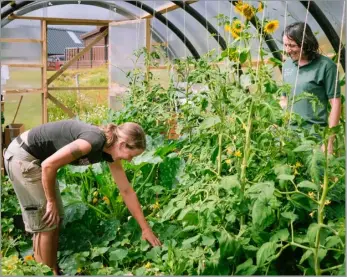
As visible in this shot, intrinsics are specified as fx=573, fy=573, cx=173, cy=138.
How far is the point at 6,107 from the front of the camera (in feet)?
29.4

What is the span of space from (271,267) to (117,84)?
6.83 m

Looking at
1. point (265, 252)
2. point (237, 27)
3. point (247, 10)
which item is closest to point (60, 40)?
point (237, 27)

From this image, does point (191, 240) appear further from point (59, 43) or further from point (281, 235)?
point (59, 43)

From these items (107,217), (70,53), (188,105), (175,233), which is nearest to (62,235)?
(107,217)

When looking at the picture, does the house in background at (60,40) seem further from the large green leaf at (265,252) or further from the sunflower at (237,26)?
the large green leaf at (265,252)

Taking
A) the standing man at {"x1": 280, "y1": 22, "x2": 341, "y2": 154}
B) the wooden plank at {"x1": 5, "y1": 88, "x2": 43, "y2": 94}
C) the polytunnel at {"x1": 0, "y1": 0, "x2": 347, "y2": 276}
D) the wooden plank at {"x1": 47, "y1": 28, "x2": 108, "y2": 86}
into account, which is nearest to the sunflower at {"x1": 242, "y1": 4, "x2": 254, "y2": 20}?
the polytunnel at {"x1": 0, "y1": 0, "x2": 347, "y2": 276}

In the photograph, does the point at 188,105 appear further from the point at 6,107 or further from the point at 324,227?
the point at 6,107

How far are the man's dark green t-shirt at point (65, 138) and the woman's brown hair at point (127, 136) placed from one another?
0.15 ft

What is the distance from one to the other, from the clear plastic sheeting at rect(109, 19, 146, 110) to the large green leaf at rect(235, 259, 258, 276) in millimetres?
6279

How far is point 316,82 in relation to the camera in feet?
9.93

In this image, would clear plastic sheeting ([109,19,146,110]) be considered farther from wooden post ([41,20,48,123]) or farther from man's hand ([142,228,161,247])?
man's hand ([142,228,161,247])

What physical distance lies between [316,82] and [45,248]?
1632mm

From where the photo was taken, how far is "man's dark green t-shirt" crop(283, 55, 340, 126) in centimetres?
300

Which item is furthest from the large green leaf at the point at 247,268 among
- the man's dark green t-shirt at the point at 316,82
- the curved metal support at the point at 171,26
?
the curved metal support at the point at 171,26
